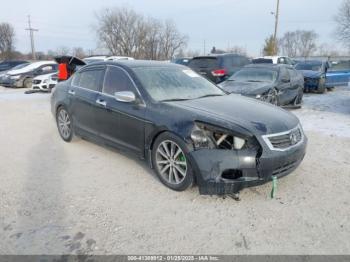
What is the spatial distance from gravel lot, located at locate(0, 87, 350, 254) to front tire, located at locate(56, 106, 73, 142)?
27.6 inches

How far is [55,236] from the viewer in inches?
114

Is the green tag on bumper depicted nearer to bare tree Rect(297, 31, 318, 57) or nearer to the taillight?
the taillight

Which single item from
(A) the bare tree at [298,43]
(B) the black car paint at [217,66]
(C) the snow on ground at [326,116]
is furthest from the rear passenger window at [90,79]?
(A) the bare tree at [298,43]

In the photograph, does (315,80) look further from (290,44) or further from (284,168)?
(290,44)

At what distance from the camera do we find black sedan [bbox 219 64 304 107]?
8188 millimetres

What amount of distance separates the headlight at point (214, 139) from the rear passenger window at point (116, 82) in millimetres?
1296

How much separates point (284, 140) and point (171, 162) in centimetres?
135

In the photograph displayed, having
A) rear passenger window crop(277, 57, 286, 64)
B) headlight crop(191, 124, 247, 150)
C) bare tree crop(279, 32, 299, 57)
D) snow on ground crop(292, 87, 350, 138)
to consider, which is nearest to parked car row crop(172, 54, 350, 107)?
snow on ground crop(292, 87, 350, 138)

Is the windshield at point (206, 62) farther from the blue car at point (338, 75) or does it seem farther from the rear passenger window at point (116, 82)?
the rear passenger window at point (116, 82)

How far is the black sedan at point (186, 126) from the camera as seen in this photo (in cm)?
331

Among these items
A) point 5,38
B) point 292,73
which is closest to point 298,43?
point 5,38

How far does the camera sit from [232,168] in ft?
10.7

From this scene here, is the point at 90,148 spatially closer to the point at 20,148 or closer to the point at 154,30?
the point at 20,148

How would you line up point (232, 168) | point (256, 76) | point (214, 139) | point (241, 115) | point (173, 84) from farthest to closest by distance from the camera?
point (256, 76), point (173, 84), point (241, 115), point (214, 139), point (232, 168)
